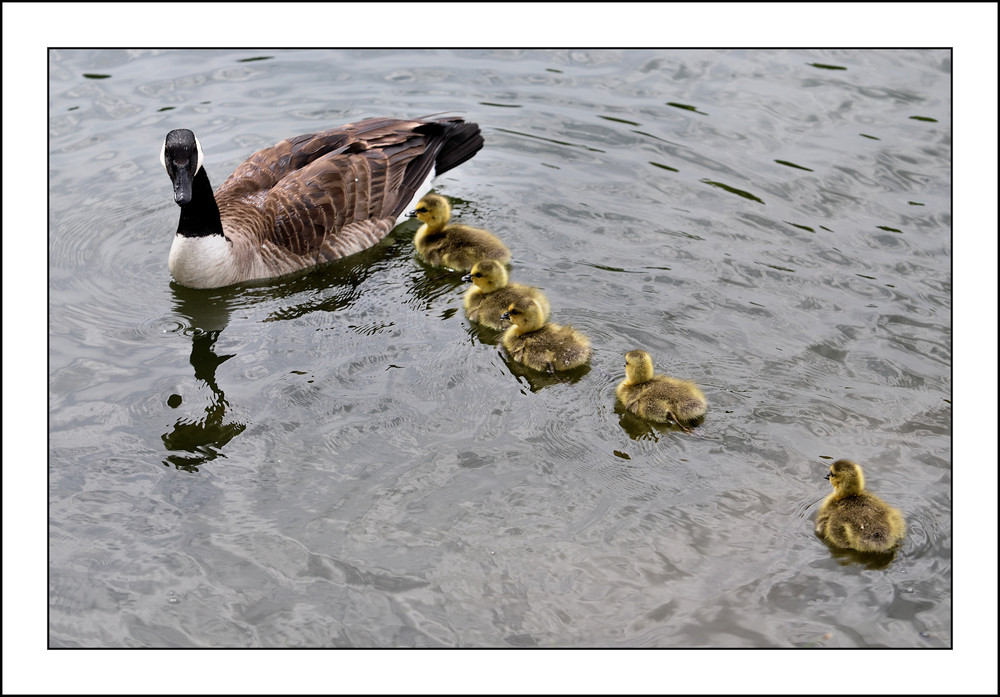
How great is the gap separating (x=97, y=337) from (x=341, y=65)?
19.0 ft

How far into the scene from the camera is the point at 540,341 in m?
7.40

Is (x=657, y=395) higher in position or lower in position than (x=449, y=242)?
lower

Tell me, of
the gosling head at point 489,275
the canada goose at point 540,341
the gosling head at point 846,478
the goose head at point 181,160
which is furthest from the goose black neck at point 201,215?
the gosling head at point 846,478

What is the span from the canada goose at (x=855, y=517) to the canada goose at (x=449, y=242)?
3823 mm

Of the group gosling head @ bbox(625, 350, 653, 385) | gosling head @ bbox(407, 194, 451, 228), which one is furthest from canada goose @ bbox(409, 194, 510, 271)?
gosling head @ bbox(625, 350, 653, 385)

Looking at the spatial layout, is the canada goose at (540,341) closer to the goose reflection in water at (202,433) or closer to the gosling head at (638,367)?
the gosling head at (638,367)

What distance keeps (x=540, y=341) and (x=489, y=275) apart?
87 centimetres

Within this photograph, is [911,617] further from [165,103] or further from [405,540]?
[165,103]

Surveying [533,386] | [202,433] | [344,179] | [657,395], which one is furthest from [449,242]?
[202,433]

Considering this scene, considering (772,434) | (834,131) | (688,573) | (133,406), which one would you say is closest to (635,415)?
(772,434)

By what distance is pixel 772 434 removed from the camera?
22.1ft

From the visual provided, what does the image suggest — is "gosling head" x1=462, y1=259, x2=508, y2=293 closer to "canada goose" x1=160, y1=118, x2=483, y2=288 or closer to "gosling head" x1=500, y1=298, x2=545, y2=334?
"gosling head" x1=500, y1=298, x2=545, y2=334

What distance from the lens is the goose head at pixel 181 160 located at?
26.2 feet

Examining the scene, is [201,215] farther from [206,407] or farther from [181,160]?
[206,407]
